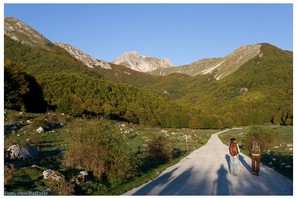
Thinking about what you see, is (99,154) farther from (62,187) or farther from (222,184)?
(222,184)

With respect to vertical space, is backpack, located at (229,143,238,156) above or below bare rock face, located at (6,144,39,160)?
above

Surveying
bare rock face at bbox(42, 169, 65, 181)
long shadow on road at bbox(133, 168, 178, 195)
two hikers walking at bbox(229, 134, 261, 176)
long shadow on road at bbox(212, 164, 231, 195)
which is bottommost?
long shadow on road at bbox(133, 168, 178, 195)

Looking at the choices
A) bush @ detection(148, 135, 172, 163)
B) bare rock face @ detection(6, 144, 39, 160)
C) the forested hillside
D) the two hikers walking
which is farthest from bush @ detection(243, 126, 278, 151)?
the forested hillside

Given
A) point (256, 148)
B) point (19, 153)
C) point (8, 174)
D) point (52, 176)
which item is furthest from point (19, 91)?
point (256, 148)

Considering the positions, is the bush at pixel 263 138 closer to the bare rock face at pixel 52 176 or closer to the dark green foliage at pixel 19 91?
the bare rock face at pixel 52 176

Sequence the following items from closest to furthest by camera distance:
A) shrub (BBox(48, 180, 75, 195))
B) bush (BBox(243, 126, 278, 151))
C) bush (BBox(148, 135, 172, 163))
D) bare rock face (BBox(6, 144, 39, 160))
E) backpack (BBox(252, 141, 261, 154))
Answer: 1. shrub (BBox(48, 180, 75, 195))
2. backpack (BBox(252, 141, 261, 154))
3. bare rock face (BBox(6, 144, 39, 160))
4. bush (BBox(148, 135, 172, 163))
5. bush (BBox(243, 126, 278, 151))

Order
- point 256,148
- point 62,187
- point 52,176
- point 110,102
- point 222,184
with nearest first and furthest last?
point 62,187 → point 222,184 → point 52,176 → point 256,148 → point 110,102

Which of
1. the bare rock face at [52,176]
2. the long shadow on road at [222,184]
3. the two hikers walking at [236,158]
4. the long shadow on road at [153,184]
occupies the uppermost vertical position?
the two hikers walking at [236,158]

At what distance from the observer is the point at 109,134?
18.8 meters

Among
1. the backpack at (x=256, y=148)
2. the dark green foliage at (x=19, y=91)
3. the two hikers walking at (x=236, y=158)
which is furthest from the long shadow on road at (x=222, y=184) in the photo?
the dark green foliage at (x=19, y=91)

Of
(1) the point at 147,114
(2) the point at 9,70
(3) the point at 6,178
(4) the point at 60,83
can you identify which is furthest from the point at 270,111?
(3) the point at 6,178

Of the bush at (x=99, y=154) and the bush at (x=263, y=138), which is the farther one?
the bush at (x=263, y=138)

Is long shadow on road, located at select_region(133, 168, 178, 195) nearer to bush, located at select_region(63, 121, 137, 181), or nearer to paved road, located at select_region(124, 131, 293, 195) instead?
paved road, located at select_region(124, 131, 293, 195)

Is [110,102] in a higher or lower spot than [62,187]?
higher
